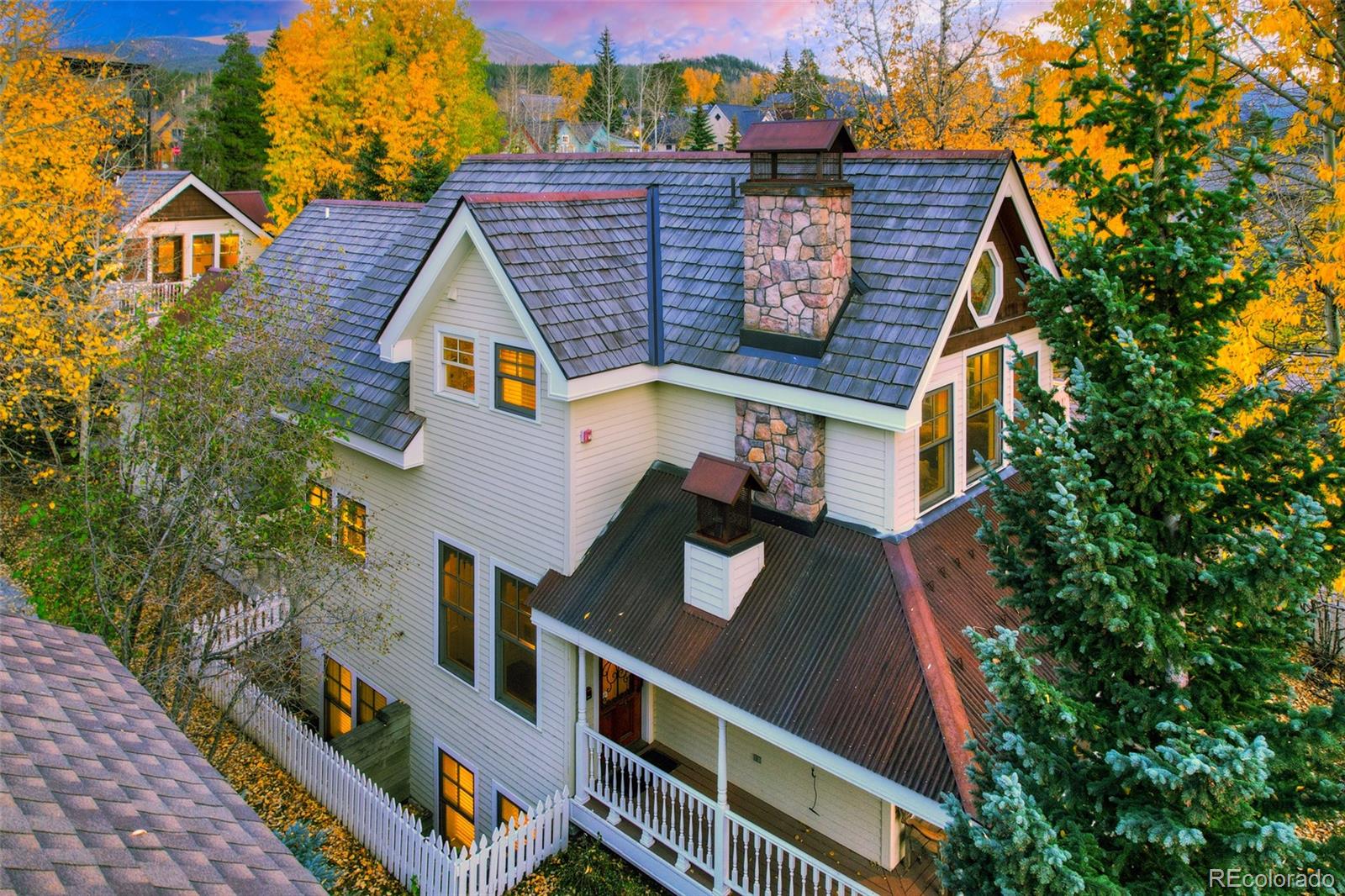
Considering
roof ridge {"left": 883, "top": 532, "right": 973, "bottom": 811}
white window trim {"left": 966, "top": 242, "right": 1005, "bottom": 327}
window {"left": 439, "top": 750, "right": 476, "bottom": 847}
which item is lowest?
window {"left": 439, "top": 750, "right": 476, "bottom": 847}

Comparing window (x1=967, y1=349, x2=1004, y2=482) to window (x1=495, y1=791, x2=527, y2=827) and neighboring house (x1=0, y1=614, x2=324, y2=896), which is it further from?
neighboring house (x1=0, y1=614, x2=324, y2=896)

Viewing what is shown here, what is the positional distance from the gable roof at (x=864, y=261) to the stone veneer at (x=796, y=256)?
12.3 inches

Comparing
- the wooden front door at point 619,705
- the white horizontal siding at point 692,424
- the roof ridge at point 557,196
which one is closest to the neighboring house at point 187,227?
the roof ridge at point 557,196

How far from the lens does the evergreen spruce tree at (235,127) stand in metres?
50.6

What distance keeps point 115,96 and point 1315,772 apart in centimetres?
2125

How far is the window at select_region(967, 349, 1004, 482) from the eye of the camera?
11.0 metres

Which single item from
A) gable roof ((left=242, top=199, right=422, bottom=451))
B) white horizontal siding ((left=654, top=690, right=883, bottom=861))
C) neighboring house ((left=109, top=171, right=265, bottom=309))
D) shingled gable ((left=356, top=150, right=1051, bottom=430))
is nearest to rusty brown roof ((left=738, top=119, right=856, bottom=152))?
shingled gable ((left=356, top=150, right=1051, bottom=430))

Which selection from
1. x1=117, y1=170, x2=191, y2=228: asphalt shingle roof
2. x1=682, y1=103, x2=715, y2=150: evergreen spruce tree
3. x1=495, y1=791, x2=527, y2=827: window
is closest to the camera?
x1=495, y1=791, x2=527, y2=827: window

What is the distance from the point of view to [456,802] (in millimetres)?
13094

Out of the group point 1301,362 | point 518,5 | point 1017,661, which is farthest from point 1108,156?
point 518,5

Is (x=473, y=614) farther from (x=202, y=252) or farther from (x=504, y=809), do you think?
(x=202, y=252)

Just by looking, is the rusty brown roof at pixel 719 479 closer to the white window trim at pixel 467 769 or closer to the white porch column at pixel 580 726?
the white porch column at pixel 580 726

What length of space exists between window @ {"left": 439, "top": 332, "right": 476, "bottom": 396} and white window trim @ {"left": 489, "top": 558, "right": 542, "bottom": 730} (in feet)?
7.77

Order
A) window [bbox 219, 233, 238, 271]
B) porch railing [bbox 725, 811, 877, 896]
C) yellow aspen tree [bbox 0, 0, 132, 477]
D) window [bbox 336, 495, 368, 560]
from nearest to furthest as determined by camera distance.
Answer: porch railing [bbox 725, 811, 877, 896] < window [bbox 336, 495, 368, 560] < yellow aspen tree [bbox 0, 0, 132, 477] < window [bbox 219, 233, 238, 271]
